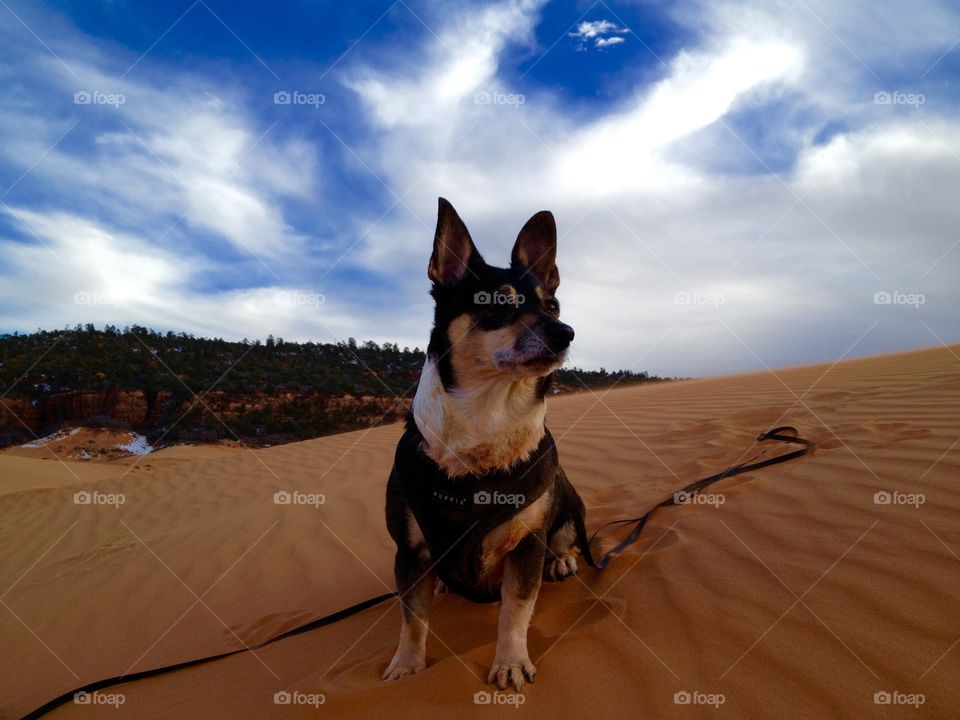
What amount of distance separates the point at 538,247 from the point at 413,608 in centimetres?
210

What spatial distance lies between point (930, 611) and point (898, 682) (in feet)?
1.51

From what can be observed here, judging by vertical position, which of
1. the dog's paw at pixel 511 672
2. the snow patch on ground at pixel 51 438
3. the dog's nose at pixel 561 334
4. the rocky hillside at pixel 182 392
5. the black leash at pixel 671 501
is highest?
the rocky hillside at pixel 182 392

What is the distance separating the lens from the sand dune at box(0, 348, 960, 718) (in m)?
2.04

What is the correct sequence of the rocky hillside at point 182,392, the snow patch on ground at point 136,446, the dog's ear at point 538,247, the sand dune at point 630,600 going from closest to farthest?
the sand dune at point 630,600 → the dog's ear at point 538,247 → the snow patch on ground at point 136,446 → the rocky hillside at point 182,392

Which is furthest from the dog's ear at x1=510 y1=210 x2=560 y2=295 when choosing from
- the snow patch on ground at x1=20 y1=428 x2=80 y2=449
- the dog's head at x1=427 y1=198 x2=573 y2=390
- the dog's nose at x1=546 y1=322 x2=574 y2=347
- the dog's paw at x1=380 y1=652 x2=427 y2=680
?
the snow patch on ground at x1=20 y1=428 x2=80 y2=449

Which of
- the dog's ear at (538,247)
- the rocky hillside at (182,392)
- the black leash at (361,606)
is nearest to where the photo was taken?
the black leash at (361,606)

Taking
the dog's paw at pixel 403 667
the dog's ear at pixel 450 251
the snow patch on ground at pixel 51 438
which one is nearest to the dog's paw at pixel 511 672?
the dog's paw at pixel 403 667

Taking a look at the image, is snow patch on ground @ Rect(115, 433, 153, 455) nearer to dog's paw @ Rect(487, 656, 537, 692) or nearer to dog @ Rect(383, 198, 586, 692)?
dog @ Rect(383, 198, 586, 692)

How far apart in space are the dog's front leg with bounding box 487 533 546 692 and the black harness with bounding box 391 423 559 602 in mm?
180


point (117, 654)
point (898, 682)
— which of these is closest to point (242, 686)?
point (117, 654)

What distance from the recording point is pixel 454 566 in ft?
8.43

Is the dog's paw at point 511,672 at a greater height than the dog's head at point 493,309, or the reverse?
the dog's head at point 493,309

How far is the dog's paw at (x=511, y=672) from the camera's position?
2178 mm

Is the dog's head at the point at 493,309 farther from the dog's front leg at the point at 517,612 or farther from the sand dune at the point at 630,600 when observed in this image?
the sand dune at the point at 630,600
